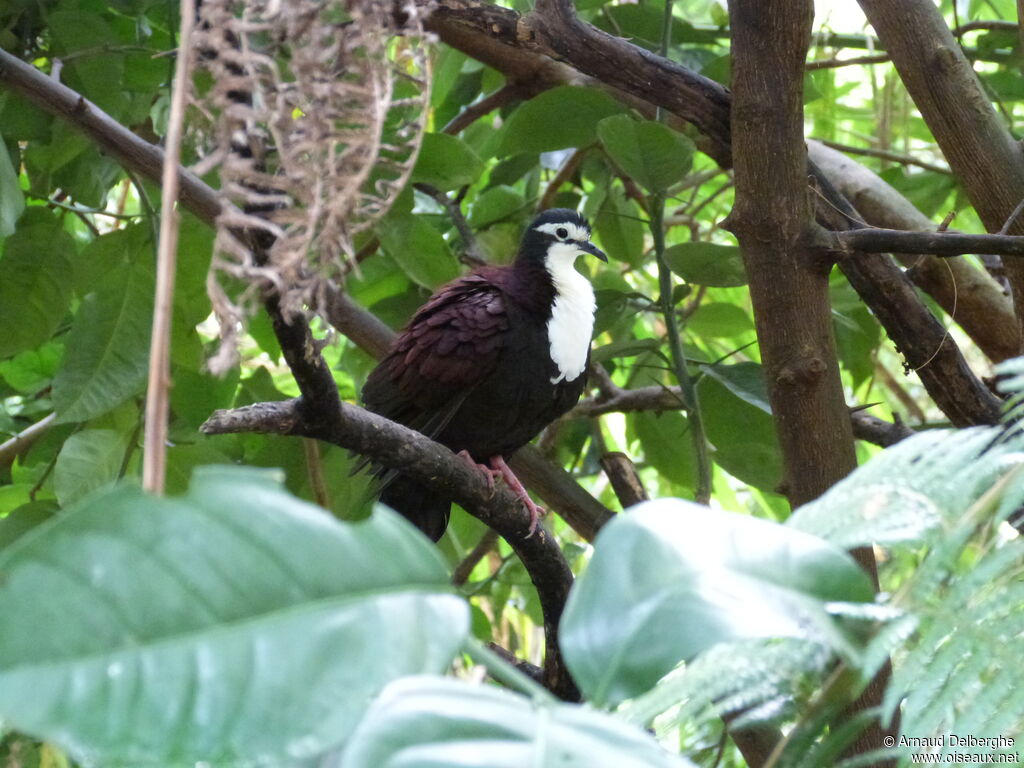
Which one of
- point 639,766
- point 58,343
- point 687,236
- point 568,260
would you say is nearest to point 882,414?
point 687,236

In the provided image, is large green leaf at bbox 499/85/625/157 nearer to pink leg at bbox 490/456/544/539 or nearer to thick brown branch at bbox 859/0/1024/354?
thick brown branch at bbox 859/0/1024/354

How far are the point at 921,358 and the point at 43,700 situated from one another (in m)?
1.70

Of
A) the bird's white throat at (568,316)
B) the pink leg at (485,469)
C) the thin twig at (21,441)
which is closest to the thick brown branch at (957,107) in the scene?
the bird's white throat at (568,316)

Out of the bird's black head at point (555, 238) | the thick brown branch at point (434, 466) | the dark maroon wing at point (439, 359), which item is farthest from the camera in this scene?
the bird's black head at point (555, 238)

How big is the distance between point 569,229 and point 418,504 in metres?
0.73

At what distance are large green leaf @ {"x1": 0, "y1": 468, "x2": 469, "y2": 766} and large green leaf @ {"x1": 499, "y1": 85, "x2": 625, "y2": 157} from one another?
1.59m

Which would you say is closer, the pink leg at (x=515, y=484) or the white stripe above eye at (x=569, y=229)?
the pink leg at (x=515, y=484)

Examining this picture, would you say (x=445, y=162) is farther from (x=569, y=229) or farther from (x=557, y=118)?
(x=569, y=229)

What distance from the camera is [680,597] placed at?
51 centimetres

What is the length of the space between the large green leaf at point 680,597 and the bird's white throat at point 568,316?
168 centimetres

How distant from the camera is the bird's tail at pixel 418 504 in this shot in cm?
227

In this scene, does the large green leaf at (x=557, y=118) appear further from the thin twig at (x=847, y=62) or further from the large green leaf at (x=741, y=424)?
the thin twig at (x=847, y=62)

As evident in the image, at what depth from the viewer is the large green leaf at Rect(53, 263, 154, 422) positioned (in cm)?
180

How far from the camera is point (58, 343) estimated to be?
2.48 m
